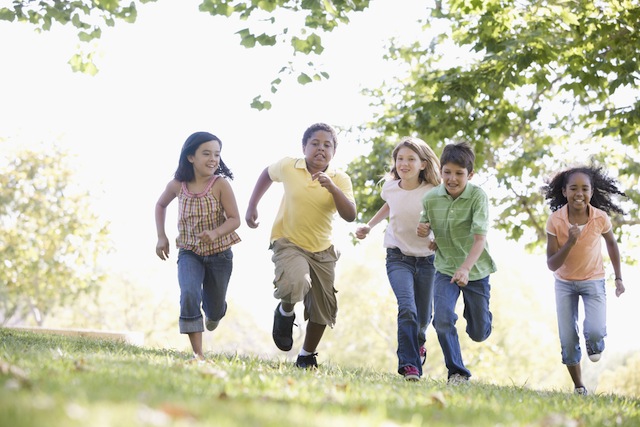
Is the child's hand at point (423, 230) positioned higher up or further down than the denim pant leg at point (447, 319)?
higher up

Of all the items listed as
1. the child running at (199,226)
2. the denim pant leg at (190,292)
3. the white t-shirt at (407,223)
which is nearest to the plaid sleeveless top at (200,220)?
the child running at (199,226)

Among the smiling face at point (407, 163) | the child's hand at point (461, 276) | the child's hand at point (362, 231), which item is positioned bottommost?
the child's hand at point (461, 276)

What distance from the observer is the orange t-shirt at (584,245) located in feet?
26.9

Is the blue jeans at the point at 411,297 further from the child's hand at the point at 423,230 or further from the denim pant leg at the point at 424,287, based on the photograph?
the child's hand at the point at 423,230

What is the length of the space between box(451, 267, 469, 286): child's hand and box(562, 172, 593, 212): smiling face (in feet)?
5.93

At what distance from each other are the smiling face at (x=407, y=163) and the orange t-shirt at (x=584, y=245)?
4.70 feet

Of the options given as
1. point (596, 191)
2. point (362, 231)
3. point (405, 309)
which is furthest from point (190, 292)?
point (596, 191)

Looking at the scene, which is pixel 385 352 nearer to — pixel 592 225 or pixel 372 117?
pixel 372 117

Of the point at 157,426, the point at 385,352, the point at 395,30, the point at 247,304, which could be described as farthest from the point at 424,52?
the point at 247,304

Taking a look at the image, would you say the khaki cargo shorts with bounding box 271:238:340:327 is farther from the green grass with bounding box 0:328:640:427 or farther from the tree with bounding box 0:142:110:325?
the tree with bounding box 0:142:110:325

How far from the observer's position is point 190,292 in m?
7.80

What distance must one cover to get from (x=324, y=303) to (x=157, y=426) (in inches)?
209

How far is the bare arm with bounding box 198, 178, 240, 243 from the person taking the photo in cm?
761

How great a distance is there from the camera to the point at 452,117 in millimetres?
14555
